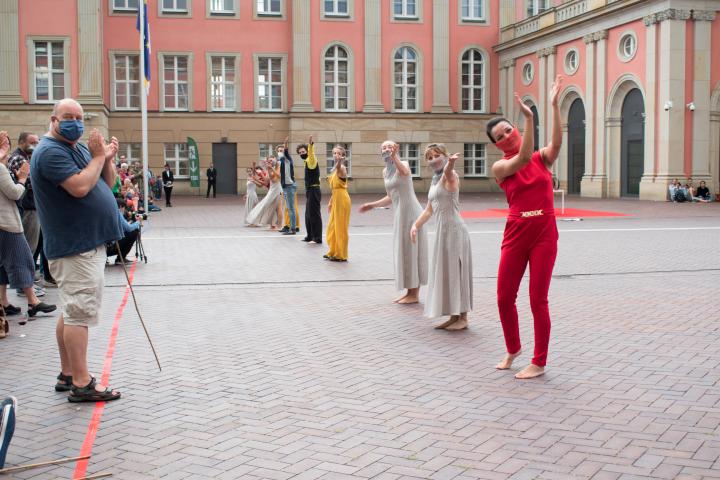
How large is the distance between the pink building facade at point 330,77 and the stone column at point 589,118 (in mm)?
78

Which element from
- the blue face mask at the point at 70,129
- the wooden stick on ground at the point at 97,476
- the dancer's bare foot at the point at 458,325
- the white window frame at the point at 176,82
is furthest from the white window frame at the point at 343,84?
the wooden stick on ground at the point at 97,476

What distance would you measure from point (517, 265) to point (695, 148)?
30.3 metres

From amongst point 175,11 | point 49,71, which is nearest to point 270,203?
point 49,71

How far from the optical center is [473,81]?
48.0 m

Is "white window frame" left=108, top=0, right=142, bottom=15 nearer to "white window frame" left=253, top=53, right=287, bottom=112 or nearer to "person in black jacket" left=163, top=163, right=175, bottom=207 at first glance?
"white window frame" left=253, top=53, right=287, bottom=112

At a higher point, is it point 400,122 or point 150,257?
point 400,122

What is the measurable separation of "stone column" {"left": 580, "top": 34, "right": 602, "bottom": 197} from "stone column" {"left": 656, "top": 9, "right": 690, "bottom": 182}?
4570mm

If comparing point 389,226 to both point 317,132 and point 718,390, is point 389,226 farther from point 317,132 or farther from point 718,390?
point 317,132

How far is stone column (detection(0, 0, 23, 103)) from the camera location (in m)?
38.6

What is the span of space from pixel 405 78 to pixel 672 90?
1627 centimetres

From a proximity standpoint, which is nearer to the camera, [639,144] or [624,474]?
[624,474]

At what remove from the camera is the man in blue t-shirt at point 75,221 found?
19.2ft

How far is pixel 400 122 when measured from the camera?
4675cm

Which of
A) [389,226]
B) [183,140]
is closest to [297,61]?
[183,140]
